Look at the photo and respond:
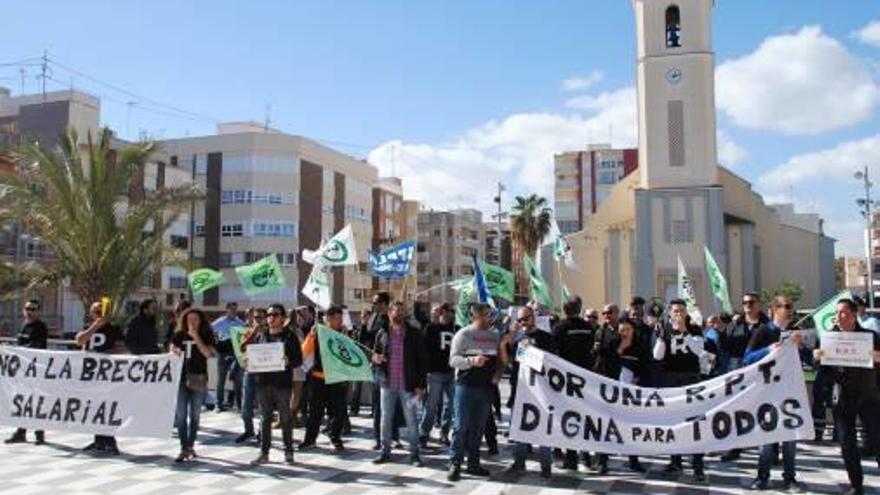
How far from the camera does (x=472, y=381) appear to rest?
10.2m

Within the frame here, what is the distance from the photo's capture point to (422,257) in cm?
10481

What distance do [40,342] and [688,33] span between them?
43.4m

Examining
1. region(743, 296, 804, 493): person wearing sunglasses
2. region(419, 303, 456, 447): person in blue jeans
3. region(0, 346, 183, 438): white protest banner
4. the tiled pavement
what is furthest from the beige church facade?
region(0, 346, 183, 438): white protest banner

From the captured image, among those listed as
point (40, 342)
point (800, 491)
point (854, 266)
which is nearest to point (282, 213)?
point (40, 342)

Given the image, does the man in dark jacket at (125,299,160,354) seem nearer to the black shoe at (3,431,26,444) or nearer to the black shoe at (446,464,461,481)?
the black shoe at (3,431,26,444)

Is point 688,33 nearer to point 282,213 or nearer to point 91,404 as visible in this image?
point 282,213

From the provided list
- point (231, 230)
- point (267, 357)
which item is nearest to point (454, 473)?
point (267, 357)

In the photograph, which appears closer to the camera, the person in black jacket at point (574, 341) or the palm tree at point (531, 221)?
the person in black jacket at point (574, 341)

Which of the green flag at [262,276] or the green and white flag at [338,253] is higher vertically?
the green and white flag at [338,253]

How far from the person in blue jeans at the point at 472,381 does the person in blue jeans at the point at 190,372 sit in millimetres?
3381

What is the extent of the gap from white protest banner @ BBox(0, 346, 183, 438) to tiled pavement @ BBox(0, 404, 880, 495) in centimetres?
41

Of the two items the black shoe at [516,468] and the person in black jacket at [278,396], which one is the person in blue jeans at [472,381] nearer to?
the black shoe at [516,468]

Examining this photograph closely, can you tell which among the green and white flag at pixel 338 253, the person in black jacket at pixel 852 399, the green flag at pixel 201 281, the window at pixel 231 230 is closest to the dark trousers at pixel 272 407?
the person in black jacket at pixel 852 399

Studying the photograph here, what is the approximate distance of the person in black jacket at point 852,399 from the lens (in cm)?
907
